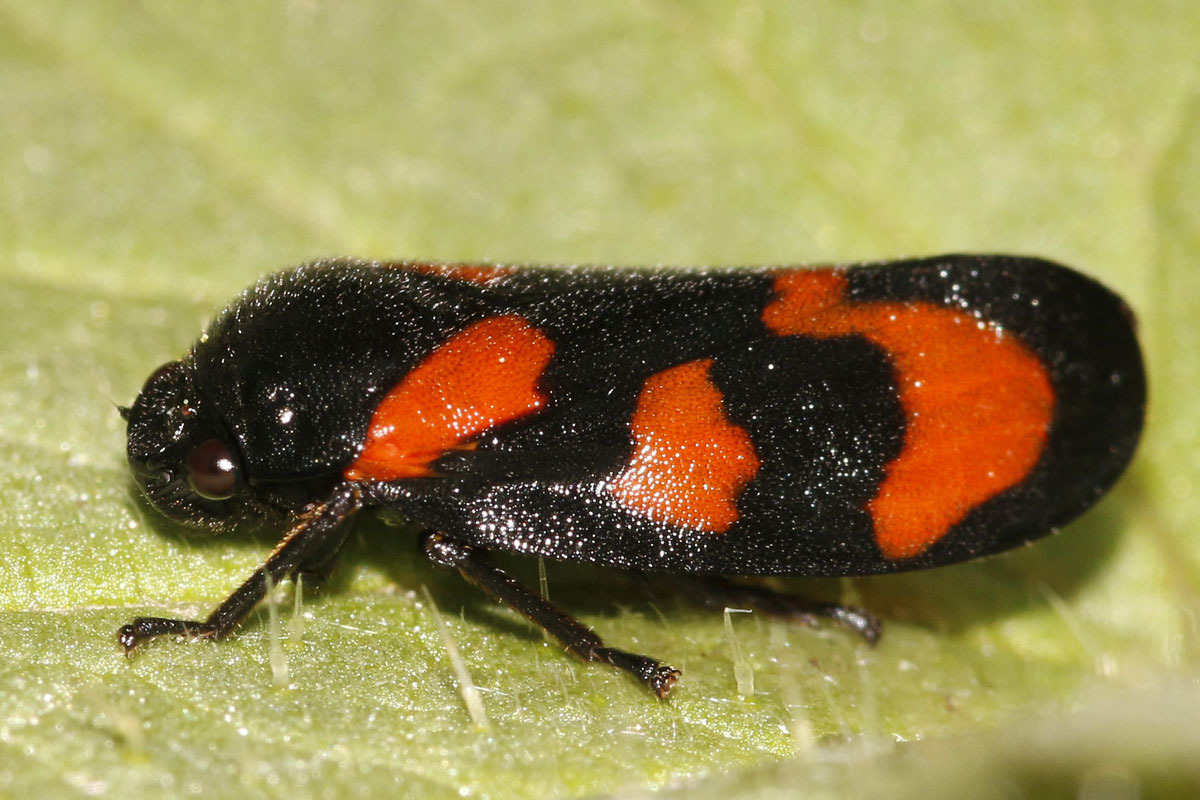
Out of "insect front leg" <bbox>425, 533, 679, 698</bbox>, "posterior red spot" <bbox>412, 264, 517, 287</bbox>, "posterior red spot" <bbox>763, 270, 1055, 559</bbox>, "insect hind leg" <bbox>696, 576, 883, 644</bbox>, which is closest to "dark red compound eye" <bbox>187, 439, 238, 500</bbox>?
"insect front leg" <bbox>425, 533, 679, 698</bbox>

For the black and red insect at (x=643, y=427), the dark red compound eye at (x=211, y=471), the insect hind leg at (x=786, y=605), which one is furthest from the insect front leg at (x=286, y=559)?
the insect hind leg at (x=786, y=605)

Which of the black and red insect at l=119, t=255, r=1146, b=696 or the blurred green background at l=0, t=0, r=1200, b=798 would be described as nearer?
the blurred green background at l=0, t=0, r=1200, b=798

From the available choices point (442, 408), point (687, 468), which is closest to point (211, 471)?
point (442, 408)

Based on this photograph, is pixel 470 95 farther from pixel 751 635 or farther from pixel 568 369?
pixel 751 635

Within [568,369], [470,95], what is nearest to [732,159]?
[470,95]

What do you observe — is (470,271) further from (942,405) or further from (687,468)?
(942,405)

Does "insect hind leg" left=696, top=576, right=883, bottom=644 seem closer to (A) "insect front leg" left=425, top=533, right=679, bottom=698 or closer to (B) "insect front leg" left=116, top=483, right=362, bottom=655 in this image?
(A) "insect front leg" left=425, top=533, right=679, bottom=698

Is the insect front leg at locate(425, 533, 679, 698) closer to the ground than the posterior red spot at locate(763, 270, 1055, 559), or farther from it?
closer to the ground
